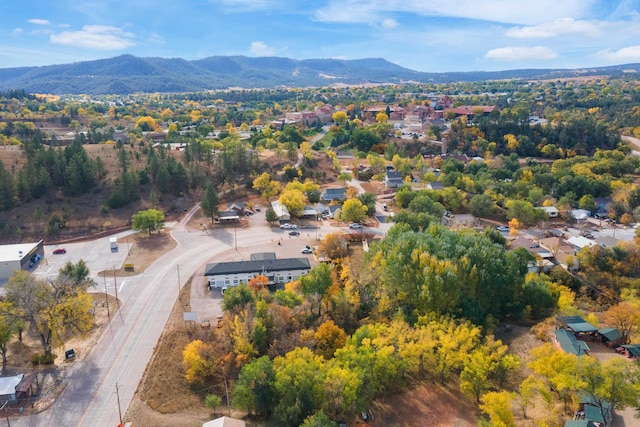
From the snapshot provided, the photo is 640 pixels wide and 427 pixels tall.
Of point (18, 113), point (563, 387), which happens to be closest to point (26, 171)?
point (563, 387)

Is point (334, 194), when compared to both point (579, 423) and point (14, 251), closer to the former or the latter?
point (14, 251)

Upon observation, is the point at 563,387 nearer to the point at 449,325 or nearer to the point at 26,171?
the point at 449,325

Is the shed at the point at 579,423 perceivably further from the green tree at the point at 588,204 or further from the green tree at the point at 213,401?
the green tree at the point at 588,204

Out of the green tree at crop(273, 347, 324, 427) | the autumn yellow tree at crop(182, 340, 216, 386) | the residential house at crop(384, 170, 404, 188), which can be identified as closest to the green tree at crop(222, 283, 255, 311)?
the autumn yellow tree at crop(182, 340, 216, 386)

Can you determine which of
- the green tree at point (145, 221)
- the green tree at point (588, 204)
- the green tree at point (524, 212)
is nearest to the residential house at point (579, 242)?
the green tree at point (524, 212)

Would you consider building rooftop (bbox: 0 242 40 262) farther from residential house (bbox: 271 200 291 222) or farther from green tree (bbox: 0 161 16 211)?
residential house (bbox: 271 200 291 222)

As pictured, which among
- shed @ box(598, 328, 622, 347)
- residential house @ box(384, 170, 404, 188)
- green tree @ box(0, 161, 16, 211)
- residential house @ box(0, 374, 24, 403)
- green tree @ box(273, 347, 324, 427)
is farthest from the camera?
residential house @ box(384, 170, 404, 188)

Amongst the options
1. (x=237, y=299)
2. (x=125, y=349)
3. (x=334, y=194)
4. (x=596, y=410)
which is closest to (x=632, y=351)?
(x=596, y=410)
